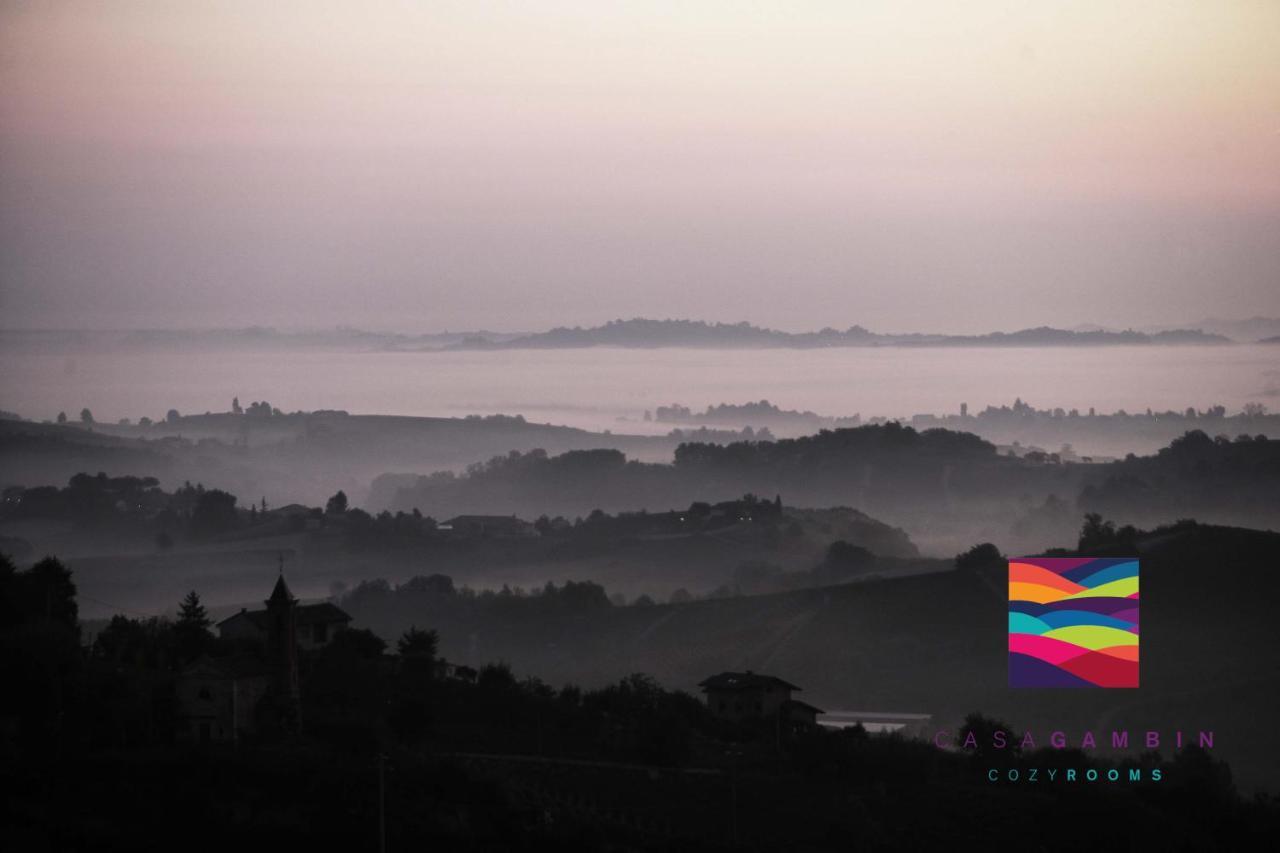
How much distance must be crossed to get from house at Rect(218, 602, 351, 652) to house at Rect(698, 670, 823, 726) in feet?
42.8

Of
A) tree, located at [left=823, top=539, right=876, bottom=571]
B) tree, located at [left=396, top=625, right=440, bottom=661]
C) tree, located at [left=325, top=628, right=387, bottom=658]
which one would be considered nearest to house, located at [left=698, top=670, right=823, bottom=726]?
tree, located at [left=396, top=625, right=440, bottom=661]

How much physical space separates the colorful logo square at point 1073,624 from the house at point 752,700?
466 inches

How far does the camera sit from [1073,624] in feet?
282

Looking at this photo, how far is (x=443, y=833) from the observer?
58.0 metres

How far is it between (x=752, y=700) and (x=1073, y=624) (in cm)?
1411

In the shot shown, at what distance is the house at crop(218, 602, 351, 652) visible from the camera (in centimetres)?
7431

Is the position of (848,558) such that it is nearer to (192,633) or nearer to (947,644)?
(947,644)

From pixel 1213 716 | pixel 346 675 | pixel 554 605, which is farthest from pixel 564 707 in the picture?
pixel 554 605

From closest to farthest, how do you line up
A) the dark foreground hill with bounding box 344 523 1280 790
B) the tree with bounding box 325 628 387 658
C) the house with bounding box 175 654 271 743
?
1. the house with bounding box 175 654 271 743
2. the tree with bounding box 325 628 387 658
3. the dark foreground hill with bounding box 344 523 1280 790

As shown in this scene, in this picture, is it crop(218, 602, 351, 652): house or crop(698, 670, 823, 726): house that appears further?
crop(698, 670, 823, 726): house

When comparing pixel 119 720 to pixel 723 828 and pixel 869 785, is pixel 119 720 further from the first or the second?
pixel 869 785

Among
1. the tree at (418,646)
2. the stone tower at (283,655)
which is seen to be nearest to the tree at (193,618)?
the tree at (418,646)

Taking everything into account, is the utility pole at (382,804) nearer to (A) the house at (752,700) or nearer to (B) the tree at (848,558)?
(A) the house at (752,700)

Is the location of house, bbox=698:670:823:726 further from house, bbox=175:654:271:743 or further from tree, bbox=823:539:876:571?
tree, bbox=823:539:876:571
